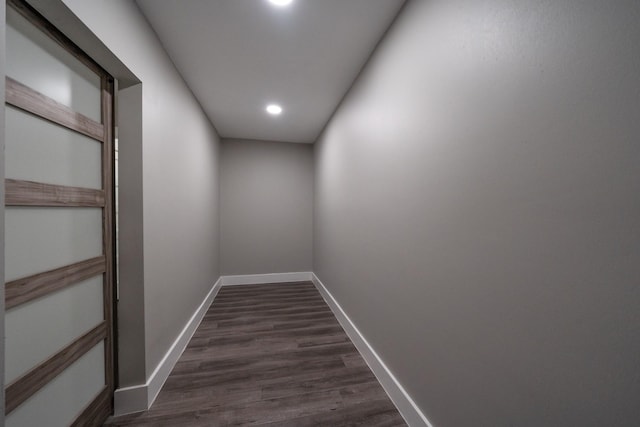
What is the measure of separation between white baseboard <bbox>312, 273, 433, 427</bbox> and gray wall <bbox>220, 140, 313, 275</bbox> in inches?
69.5

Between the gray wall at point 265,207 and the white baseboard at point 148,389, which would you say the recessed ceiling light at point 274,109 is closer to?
the gray wall at point 265,207

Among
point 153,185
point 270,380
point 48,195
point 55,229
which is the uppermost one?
point 153,185

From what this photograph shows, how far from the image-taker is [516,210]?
0.71 metres

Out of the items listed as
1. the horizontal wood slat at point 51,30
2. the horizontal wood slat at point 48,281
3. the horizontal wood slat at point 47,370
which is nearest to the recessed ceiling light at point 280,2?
the horizontal wood slat at point 51,30

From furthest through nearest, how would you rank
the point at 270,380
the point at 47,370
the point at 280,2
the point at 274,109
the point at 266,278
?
the point at 266,278
the point at 274,109
the point at 270,380
the point at 280,2
the point at 47,370

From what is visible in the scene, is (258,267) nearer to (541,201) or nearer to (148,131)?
(148,131)

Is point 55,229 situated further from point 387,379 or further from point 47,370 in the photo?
point 387,379

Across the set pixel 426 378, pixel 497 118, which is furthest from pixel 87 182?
pixel 426 378

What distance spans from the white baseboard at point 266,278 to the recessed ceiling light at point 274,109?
8.52 feet

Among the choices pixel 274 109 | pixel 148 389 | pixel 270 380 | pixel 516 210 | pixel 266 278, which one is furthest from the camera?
pixel 266 278

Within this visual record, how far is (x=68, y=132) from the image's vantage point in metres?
1.05

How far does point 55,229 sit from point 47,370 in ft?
2.00

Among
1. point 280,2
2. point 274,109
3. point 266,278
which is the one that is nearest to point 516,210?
point 280,2

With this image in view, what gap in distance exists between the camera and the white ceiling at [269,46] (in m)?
1.31
